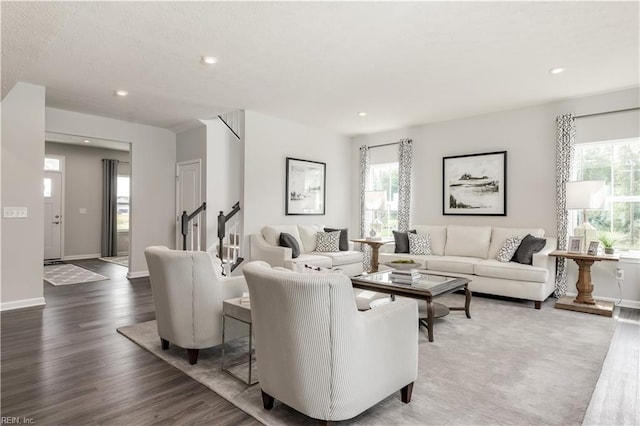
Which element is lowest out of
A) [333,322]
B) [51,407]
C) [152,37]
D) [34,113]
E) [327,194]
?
[51,407]

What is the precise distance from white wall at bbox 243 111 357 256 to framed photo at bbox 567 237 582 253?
3.88 meters

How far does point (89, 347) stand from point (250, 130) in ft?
11.9

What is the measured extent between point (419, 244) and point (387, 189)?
172cm

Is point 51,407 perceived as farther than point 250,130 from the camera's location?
No

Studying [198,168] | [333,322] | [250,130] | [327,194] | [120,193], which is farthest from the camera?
[120,193]

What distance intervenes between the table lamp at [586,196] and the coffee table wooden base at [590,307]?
67cm

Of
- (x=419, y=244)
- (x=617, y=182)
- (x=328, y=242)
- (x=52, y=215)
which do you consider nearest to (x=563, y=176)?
(x=617, y=182)

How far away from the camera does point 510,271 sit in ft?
15.0

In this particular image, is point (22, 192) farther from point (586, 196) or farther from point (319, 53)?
point (586, 196)

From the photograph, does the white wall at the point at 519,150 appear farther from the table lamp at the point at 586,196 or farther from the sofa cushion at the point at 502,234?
the table lamp at the point at 586,196

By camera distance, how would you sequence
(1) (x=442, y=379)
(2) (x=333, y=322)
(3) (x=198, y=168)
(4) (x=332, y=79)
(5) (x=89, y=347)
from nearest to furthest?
1. (2) (x=333, y=322)
2. (1) (x=442, y=379)
3. (5) (x=89, y=347)
4. (4) (x=332, y=79)
5. (3) (x=198, y=168)

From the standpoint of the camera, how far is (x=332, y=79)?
4.18 m

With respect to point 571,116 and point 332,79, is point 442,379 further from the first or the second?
point 571,116

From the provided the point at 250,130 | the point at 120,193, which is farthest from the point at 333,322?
the point at 120,193
